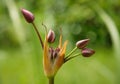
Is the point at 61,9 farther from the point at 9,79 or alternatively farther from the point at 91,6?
the point at 9,79

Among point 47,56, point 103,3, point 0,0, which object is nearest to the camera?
point 47,56

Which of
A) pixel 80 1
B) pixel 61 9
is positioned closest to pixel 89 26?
pixel 61 9

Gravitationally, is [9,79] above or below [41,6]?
below

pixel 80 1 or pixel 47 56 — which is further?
pixel 80 1

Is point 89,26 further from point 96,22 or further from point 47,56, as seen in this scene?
point 47,56

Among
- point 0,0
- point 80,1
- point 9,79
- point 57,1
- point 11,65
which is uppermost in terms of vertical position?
point 80,1

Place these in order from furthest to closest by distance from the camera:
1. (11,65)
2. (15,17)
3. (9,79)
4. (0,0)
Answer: (11,65) < (9,79) < (0,0) < (15,17)

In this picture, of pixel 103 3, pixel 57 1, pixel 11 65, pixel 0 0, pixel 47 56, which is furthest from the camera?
pixel 11 65

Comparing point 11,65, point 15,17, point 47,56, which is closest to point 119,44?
point 15,17

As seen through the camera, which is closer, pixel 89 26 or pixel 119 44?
pixel 119 44
